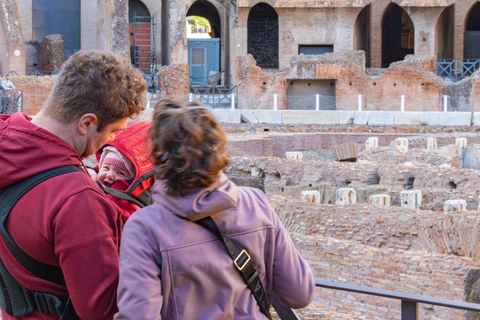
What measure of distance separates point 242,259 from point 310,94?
20.4 m

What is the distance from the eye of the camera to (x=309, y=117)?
714 inches

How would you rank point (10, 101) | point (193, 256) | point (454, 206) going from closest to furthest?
point (193, 256) → point (454, 206) → point (10, 101)

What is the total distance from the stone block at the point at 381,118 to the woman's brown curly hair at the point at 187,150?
1706cm

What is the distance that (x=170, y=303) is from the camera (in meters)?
1.42

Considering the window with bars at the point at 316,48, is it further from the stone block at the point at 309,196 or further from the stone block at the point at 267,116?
the stone block at the point at 309,196

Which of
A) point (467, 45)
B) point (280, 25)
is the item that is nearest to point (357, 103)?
point (280, 25)

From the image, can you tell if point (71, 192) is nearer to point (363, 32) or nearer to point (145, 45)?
point (145, 45)

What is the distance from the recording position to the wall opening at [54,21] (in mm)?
25438

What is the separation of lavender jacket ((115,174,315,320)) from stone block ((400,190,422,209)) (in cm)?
663

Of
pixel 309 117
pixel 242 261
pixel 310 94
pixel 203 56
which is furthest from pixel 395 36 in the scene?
pixel 242 261

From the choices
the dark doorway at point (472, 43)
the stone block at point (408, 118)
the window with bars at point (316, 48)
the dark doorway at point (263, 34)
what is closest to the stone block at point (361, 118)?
the stone block at point (408, 118)

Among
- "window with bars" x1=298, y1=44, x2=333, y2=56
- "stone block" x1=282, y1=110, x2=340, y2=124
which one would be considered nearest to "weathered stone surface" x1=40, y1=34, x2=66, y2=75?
"window with bars" x1=298, y1=44, x2=333, y2=56

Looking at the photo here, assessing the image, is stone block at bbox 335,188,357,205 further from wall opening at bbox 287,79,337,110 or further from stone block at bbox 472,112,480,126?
wall opening at bbox 287,79,337,110

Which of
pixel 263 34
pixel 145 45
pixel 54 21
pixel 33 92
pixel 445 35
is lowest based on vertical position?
pixel 33 92
